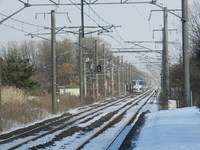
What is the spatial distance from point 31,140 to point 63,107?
2053 cm

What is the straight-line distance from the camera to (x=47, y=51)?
8319 centimetres

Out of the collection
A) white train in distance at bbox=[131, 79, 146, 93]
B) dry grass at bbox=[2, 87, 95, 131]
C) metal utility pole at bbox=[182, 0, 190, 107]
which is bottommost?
dry grass at bbox=[2, 87, 95, 131]

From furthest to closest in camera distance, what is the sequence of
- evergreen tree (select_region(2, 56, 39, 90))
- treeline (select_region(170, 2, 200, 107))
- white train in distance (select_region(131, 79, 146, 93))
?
white train in distance (select_region(131, 79, 146, 93)) < evergreen tree (select_region(2, 56, 39, 90)) < treeline (select_region(170, 2, 200, 107))

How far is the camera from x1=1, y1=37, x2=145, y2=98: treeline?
4585 centimetres

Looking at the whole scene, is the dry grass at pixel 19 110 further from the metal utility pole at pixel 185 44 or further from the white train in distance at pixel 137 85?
the white train in distance at pixel 137 85

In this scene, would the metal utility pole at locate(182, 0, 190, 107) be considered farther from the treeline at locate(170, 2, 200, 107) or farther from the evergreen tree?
the evergreen tree

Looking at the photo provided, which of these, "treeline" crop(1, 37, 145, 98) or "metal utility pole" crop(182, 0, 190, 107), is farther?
"treeline" crop(1, 37, 145, 98)

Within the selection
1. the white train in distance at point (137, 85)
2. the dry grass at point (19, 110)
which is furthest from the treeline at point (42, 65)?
the white train in distance at point (137, 85)

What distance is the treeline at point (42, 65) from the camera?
150ft

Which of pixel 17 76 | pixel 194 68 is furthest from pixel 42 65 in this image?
pixel 194 68

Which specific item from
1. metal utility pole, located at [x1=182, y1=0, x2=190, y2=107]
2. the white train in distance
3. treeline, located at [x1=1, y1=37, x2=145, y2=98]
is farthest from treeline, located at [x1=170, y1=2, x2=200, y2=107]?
the white train in distance

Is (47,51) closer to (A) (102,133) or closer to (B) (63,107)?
(B) (63,107)

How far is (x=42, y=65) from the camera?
264 feet

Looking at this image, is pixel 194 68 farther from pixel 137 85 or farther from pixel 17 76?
pixel 137 85
